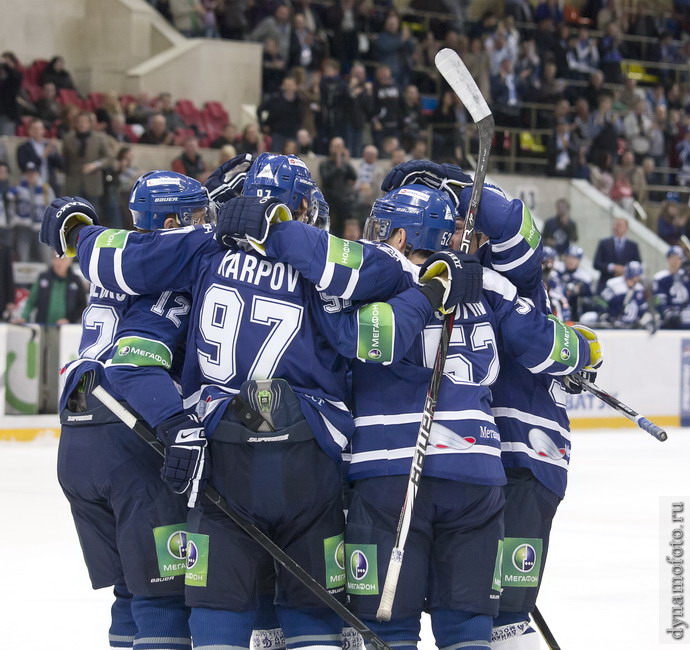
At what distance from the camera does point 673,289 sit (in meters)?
12.8

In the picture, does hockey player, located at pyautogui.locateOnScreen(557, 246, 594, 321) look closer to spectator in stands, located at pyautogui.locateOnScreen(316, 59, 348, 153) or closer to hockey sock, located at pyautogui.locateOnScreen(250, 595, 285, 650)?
spectator in stands, located at pyautogui.locateOnScreen(316, 59, 348, 153)

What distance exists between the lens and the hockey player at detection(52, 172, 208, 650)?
3.16m

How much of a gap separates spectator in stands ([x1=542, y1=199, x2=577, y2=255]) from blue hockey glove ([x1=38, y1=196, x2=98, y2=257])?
1045 cm

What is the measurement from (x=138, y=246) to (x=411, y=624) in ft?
3.52

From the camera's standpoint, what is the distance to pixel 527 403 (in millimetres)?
3453

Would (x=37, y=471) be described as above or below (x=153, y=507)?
below

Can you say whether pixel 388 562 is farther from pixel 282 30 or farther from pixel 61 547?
pixel 282 30

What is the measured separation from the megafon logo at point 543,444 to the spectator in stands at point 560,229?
33.2 feet

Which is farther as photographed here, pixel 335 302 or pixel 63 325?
pixel 63 325

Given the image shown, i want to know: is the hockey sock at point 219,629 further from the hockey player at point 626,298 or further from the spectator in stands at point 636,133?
the spectator in stands at point 636,133

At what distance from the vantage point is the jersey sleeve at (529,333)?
3.23 m

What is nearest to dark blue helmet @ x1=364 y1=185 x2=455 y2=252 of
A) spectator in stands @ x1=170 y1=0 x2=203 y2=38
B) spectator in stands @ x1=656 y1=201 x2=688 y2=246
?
spectator in stands @ x1=170 y1=0 x2=203 y2=38

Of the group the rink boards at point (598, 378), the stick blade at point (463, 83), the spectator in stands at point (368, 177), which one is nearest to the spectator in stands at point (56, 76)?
the spectator in stands at point (368, 177)

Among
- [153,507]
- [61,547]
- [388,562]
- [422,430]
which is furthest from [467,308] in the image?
[61,547]
